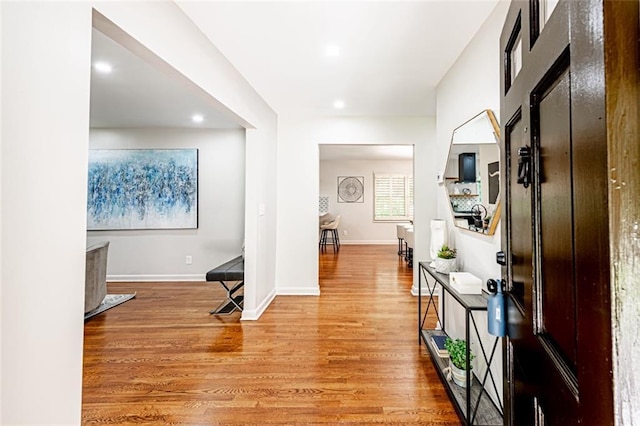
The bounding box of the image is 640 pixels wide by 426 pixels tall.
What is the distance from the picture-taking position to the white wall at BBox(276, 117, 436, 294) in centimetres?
408

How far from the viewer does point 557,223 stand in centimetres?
61

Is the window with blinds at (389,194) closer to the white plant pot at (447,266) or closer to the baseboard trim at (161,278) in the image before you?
the baseboard trim at (161,278)

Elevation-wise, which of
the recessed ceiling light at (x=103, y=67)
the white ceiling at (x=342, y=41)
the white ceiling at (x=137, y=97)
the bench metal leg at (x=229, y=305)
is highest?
the white ceiling at (x=137, y=97)

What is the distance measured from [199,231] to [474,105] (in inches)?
165

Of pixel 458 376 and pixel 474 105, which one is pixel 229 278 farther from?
pixel 474 105

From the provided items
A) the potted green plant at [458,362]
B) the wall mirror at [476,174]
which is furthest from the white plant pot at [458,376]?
the wall mirror at [476,174]

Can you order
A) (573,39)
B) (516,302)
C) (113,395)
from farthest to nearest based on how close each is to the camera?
(113,395)
(516,302)
(573,39)

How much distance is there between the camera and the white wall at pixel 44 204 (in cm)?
86

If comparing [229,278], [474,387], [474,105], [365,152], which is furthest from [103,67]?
[365,152]

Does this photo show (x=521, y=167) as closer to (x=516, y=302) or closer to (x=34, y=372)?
(x=516, y=302)

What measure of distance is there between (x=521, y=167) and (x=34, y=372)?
1602mm

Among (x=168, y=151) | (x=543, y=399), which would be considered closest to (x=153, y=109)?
(x=168, y=151)

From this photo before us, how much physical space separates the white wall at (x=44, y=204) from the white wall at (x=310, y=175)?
2.84m

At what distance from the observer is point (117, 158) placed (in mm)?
4609
